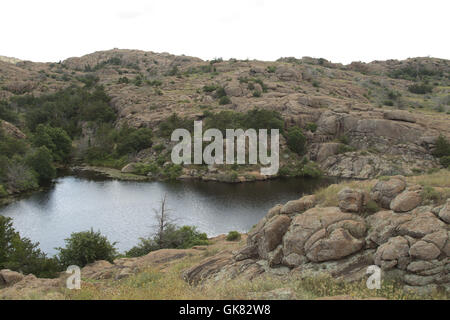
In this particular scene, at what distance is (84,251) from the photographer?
1833 cm

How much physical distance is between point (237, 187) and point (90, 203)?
1894 cm

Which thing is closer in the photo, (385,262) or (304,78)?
(385,262)

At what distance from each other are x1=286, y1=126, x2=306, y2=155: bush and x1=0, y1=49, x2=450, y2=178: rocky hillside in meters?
2.00

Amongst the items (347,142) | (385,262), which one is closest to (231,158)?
(347,142)

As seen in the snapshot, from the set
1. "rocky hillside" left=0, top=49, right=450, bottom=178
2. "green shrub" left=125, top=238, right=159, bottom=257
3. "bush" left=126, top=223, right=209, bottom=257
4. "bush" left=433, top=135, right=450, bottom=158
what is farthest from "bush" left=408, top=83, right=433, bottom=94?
"green shrub" left=125, top=238, right=159, bottom=257

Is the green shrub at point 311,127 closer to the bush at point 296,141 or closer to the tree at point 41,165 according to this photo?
the bush at point 296,141

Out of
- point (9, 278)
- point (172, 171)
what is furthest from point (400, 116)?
point (9, 278)

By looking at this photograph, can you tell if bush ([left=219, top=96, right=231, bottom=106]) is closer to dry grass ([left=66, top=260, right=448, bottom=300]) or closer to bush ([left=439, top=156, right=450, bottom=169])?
bush ([left=439, top=156, right=450, bottom=169])

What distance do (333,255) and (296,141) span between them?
46391 mm

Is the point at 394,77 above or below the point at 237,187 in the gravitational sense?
above

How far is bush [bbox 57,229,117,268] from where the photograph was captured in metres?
18.2
